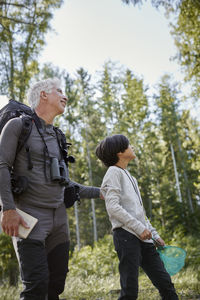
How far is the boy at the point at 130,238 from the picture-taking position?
92.7 inches

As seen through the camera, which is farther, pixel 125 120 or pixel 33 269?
pixel 125 120

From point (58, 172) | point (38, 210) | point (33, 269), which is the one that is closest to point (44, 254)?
point (33, 269)

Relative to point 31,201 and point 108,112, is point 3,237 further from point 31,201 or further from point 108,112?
point 108,112

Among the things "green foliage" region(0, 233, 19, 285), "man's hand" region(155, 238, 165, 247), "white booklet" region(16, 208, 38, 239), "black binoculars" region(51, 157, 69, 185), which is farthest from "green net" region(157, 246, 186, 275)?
"green foliage" region(0, 233, 19, 285)

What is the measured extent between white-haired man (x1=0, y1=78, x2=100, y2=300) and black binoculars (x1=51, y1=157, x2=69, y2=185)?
0.09 feet

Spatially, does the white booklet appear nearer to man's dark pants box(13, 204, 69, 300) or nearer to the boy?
man's dark pants box(13, 204, 69, 300)

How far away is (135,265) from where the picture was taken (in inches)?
93.0

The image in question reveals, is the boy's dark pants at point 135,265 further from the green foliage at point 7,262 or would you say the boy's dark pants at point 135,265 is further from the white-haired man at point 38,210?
the green foliage at point 7,262

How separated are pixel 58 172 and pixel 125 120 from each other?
1674 cm

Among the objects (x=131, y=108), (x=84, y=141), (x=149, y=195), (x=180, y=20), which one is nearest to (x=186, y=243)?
(x=149, y=195)

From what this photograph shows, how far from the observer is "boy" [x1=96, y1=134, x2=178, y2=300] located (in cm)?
235

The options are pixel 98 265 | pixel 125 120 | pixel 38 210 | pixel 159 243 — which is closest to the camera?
pixel 38 210

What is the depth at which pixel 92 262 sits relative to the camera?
35.6ft

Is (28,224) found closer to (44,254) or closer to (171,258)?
(44,254)
